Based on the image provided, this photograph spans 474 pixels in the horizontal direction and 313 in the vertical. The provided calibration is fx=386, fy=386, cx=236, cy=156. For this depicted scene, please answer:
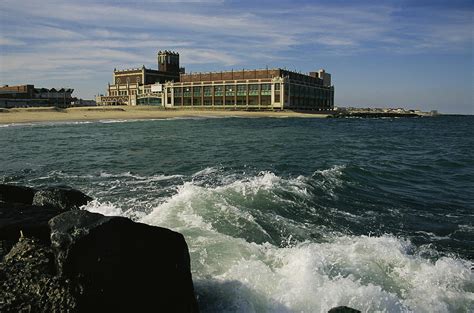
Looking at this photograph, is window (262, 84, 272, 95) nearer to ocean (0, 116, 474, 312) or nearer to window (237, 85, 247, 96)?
window (237, 85, 247, 96)

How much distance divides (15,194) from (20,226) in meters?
3.89

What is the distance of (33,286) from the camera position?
5.48 meters

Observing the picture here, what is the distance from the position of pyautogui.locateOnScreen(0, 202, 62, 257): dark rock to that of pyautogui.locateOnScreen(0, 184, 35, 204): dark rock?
266 cm

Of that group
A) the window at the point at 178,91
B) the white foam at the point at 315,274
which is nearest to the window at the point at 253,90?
the window at the point at 178,91

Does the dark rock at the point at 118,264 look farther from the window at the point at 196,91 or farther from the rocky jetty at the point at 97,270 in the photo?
the window at the point at 196,91

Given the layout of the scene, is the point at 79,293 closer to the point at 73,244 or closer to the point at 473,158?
the point at 73,244

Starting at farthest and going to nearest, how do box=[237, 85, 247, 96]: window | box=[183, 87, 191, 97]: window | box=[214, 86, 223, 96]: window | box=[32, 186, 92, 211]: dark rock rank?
box=[183, 87, 191, 97]: window, box=[214, 86, 223, 96]: window, box=[237, 85, 247, 96]: window, box=[32, 186, 92, 211]: dark rock

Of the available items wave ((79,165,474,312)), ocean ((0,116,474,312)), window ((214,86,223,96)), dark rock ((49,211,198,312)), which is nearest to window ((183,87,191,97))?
window ((214,86,223,96))

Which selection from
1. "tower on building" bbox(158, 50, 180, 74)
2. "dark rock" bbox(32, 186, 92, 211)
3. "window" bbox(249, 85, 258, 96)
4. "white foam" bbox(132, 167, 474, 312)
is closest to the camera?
"white foam" bbox(132, 167, 474, 312)

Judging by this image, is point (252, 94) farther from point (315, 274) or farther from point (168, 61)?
point (315, 274)

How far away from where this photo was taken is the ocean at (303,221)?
7594 mm

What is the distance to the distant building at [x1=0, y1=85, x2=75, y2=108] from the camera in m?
124

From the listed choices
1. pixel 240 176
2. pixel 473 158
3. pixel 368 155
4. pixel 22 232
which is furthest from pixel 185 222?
pixel 473 158

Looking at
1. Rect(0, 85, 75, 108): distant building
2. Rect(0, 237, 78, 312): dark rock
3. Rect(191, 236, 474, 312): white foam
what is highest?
Rect(0, 85, 75, 108): distant building
